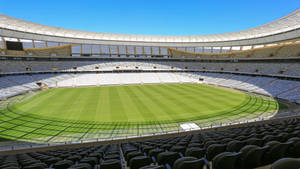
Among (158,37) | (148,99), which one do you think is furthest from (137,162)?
(158,37)

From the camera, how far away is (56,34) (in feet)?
135

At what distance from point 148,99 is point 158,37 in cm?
3690

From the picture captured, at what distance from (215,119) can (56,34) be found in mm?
45891

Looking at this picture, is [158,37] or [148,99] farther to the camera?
[158,37]

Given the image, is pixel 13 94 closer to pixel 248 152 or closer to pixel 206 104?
pixel 206 104

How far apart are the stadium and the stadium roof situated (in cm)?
25

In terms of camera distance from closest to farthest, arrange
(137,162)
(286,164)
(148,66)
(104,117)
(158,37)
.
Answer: (286,164) < (137,162) < (104,117) < (158,37) < (148,66)

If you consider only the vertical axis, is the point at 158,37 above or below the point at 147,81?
above

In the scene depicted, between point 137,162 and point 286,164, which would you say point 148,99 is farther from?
point 286,164

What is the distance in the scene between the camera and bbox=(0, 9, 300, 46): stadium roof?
29236 mm

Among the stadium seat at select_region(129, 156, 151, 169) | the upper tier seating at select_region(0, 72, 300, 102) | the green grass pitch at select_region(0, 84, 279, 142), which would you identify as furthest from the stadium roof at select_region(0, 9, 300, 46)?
the stadium seat at select_region(129, 156, 151, 169)

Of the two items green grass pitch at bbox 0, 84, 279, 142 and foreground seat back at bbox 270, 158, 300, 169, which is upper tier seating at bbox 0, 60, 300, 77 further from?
foreground seat back at bbox 270, 158, 300, 169

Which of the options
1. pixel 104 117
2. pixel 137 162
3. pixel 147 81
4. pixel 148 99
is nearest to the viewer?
pixel 137 162

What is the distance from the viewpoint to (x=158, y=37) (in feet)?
182
